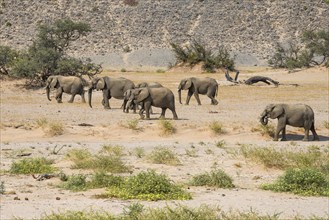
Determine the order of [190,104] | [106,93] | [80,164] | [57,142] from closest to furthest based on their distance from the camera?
[80,164] < [57,142] < [106,93] < [190,104]

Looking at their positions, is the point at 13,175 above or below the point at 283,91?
above

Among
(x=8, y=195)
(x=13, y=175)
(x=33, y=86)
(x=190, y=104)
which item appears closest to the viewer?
(x=8, y=195)

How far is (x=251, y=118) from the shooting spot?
25.8 m

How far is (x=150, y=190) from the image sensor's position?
1198 cm

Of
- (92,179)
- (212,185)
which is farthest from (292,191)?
(92,179)

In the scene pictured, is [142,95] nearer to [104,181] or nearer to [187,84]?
[187,84]

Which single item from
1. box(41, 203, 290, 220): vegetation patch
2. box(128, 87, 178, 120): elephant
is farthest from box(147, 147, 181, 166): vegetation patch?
box(128, 87, 178, 120): elephant

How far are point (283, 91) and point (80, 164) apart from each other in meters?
26.7

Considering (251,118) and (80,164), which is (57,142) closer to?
(80,164)

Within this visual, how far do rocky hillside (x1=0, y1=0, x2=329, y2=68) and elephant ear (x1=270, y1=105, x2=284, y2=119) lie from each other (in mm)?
53209

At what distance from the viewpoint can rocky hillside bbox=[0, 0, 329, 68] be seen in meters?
77.4

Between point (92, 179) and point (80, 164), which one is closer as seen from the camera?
point (92, 179)

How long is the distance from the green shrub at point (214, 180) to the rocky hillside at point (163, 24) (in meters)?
60.7

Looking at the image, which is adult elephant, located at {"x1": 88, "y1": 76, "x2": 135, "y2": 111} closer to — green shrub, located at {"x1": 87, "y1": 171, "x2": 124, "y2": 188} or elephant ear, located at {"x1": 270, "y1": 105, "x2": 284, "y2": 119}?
elephant ear, located at {"x1": 270, "y1": 105, "x2": 284, "y2": 119}
